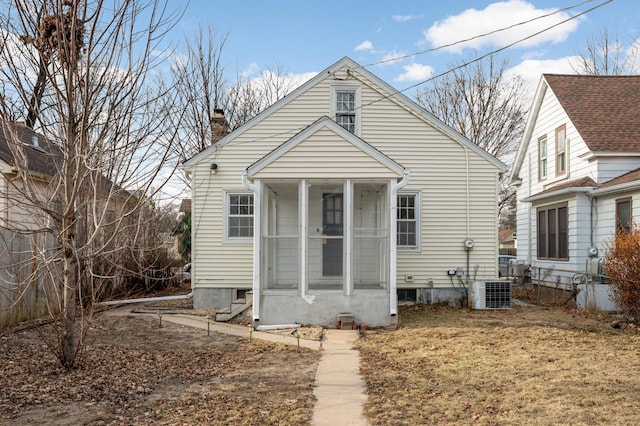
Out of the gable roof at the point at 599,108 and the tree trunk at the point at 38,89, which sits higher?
the gable roof at the point at 599,108

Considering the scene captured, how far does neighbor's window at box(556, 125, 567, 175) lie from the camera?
49.4 ft

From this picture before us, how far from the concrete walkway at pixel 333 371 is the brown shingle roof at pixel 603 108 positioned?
906 centimetres

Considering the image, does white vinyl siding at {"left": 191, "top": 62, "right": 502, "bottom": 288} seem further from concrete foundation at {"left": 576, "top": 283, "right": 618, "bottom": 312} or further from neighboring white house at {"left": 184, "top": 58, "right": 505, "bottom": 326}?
concrete foundation at {"left": 576, "top": 283, "right": 618, "bottom": 312}

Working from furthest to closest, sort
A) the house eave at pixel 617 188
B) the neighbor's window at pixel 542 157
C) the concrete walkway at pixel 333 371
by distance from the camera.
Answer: the neighbor's window at pixel 542 157 < the house eave at pixel 617 188 < the concrete walkway at pixel 333 371

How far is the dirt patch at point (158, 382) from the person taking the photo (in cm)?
491

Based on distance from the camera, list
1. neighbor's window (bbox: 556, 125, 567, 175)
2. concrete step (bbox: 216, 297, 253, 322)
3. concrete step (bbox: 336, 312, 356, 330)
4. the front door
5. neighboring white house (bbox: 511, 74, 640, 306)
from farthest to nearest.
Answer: neighbor's window (bbox: 556, 125, 567, 175)
neighboring white house (bbox: 511, 74, 640, 306)
concrete step (bbox: 216, 297, 253, 322)
the front door
concrete step (bbox: 336, 312, 356, 330)

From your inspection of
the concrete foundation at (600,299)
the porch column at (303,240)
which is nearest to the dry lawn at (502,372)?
the concrete foundation at (600,299)

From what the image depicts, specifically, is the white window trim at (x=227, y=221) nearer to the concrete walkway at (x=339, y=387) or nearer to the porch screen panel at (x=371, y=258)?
the porch screen panel at (x=371, y=258)

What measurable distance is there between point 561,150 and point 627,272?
6244mm

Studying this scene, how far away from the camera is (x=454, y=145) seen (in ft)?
42.4

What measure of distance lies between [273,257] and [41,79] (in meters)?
5.64

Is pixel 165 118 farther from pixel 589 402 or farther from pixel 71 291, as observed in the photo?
pixel 589 402

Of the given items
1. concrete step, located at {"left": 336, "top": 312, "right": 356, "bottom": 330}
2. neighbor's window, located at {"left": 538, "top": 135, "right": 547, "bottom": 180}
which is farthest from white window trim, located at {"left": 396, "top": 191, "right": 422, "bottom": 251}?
neighbor's window, located at {"left": 538, "top": 135, "right": 547, "bottom": 180}

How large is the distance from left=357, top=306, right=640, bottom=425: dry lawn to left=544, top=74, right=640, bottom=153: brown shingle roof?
210 inches
